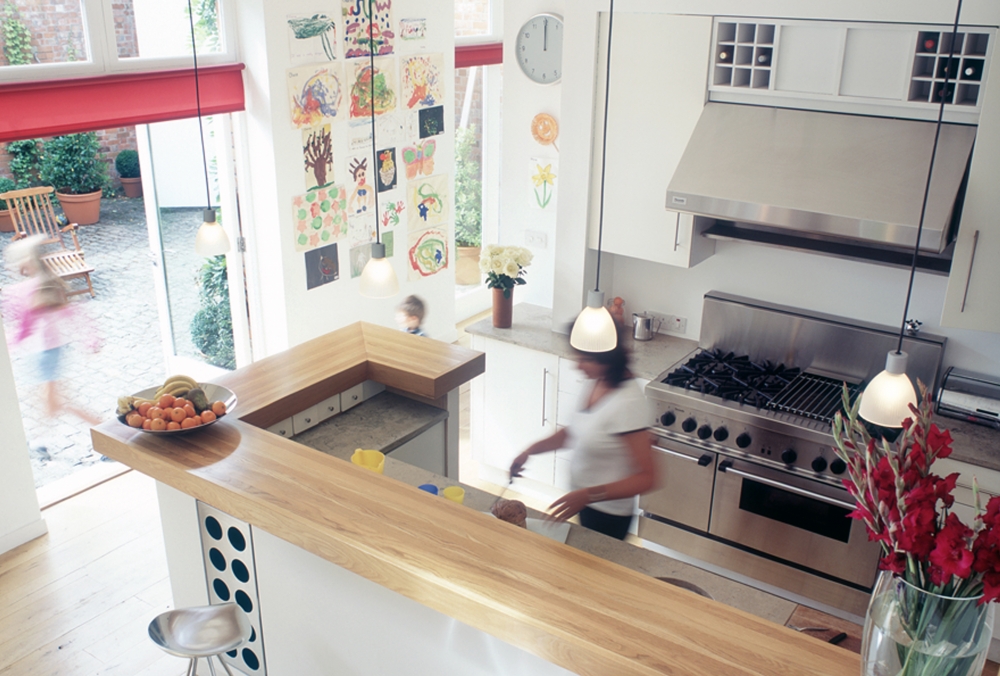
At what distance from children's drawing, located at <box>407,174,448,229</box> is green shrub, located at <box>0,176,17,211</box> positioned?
108 inches

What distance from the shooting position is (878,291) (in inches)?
169

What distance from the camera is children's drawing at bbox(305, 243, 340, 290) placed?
5664 millimetres

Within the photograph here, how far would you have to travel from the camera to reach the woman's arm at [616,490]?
10.8ft

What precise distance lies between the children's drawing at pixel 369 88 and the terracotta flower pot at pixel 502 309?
5.66 ft

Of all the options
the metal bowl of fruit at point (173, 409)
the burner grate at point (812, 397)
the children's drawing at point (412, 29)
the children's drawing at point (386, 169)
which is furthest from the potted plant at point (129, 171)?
the burner grate at point (812, 397)

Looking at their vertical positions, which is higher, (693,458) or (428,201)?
(428,201)

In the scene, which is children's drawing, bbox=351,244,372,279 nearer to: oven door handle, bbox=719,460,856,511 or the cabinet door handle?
oven door handle, bbox=719,460,856,511

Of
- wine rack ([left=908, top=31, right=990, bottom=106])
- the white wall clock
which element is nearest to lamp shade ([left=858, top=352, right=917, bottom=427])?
wine rack ([left=908, top=31, right=990, bottom=106])

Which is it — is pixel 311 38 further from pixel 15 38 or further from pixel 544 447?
pixel 544 447

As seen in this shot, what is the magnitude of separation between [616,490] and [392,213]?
3.61 m

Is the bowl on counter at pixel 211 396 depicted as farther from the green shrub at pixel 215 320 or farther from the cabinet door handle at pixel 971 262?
the cabinet door handle at pixel 971 262

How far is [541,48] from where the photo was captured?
5.24m

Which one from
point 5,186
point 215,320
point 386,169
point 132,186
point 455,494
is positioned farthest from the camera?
point 386,169

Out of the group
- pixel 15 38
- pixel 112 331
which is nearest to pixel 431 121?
pixel 112 331
